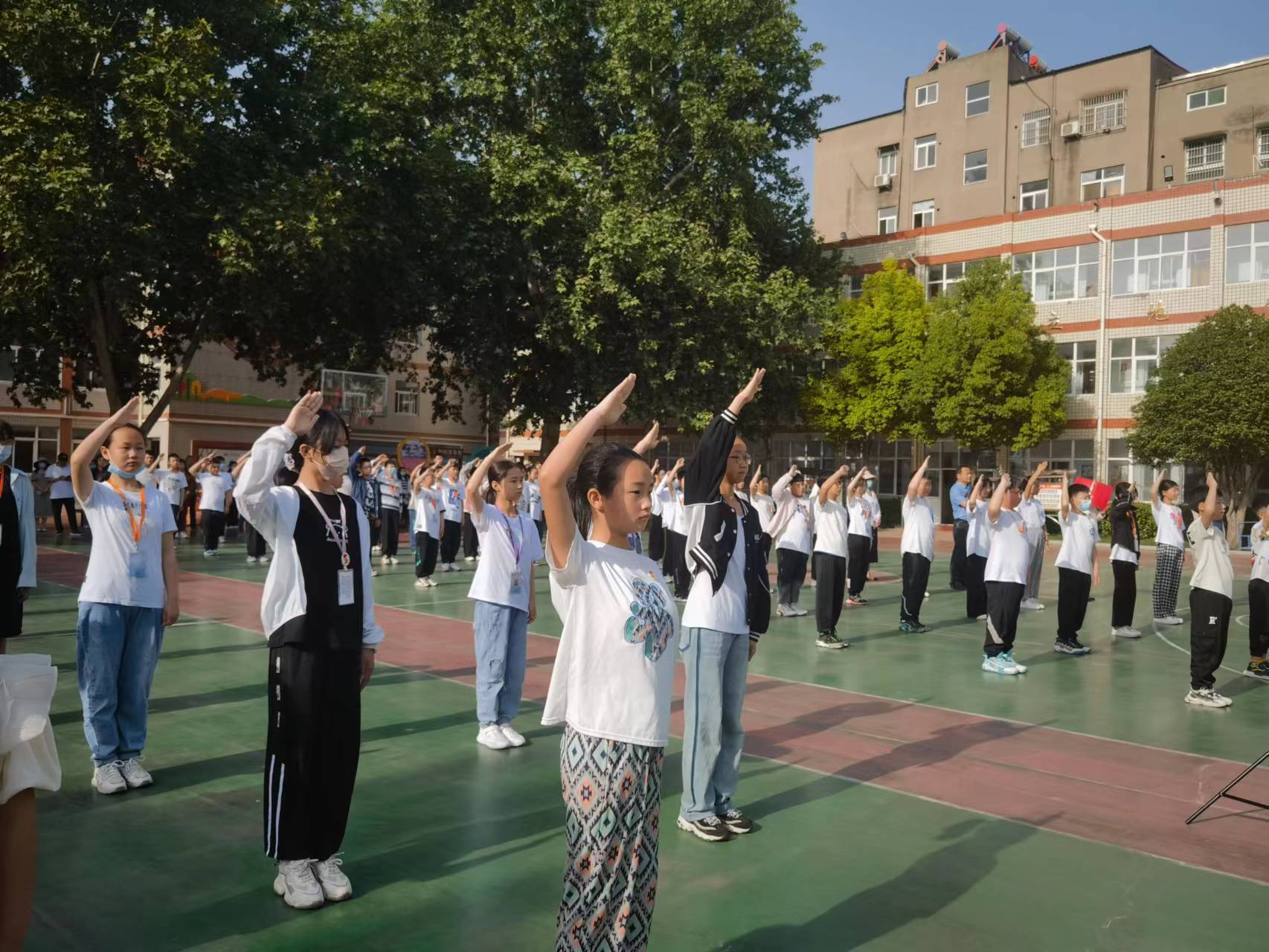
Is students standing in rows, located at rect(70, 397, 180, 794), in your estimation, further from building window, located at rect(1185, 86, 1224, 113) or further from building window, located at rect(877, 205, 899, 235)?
building window, located at rect(877, 205, 899, 235)

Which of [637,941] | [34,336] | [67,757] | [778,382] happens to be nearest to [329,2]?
[34,336]

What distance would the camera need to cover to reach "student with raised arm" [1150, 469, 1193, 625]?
11.2 m

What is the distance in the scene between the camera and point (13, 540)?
546 cm

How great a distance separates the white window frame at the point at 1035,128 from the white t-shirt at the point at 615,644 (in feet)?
132

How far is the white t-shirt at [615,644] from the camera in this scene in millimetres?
3012

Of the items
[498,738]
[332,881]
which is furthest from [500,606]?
[332,881]

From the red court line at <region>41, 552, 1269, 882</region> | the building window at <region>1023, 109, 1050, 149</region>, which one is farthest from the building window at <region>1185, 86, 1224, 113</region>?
the red court line at <region>41, 552, 1269, 882</region>

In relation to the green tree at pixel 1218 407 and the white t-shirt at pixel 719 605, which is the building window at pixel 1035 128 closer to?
the green tree at pixel 1218 407

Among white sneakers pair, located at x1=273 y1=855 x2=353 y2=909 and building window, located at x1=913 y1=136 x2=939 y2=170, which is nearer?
white sneakers pair, located at x1=273 y1=855 x2=353 y2=909

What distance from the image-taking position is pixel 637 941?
9.78ft

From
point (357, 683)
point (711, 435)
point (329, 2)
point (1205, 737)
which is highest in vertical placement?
point (329, 2)

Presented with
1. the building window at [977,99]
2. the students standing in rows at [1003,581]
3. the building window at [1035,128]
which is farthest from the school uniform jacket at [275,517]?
the building window at [977,99]

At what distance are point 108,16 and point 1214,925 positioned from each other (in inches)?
791

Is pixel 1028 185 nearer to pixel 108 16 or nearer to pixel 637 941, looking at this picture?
pixel 108 16
